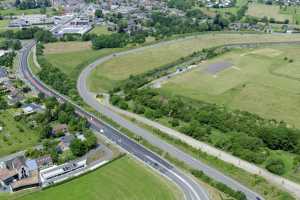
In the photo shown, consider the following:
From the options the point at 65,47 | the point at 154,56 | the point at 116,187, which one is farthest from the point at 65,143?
the point at 65,47

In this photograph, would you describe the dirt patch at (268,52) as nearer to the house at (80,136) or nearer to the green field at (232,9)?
the green field at (232,9)

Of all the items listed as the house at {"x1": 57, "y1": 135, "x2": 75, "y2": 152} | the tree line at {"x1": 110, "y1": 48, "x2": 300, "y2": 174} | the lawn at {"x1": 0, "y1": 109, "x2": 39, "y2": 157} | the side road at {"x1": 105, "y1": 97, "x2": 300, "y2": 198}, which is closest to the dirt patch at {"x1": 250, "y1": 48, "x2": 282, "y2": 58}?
the tree line at {"x1": 110, "y1": 48, "x2": 300, "y2": 174}

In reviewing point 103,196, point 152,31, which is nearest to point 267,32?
point 152,31

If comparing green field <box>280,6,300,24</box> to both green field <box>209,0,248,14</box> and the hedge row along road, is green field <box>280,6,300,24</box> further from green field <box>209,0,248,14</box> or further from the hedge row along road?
the hedge row along road

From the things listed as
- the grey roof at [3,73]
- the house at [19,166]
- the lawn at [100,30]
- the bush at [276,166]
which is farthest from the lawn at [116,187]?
the lawn at [100,30]

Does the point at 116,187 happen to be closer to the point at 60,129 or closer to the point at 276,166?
the point at 60,129

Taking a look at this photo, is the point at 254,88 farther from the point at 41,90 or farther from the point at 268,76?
the point at 41,90
